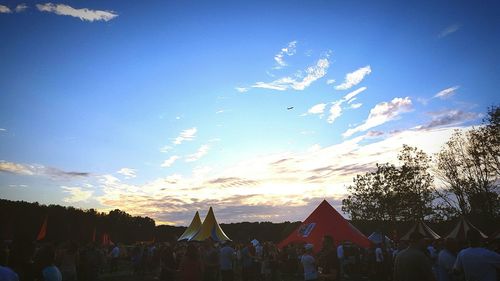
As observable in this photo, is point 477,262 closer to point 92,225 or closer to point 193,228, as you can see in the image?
point 193,228

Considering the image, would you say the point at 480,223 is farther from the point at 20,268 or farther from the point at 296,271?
the point at 20,268

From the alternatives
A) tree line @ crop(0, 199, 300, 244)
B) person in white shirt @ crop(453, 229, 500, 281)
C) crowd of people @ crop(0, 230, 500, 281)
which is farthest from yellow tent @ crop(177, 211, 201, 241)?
person in white shirt @ crop(453, 229, 500, 281)

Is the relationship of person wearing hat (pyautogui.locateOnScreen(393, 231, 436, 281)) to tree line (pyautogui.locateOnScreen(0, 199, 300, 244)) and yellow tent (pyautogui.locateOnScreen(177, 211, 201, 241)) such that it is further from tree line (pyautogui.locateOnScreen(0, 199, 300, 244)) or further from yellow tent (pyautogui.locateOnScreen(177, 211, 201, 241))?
tree line (pyautogui.locateOnScreen(0, 199, 300, 244))

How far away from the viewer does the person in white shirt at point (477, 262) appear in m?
5.25

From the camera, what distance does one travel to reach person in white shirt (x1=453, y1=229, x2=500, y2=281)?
525cm

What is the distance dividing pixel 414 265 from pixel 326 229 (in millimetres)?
11159

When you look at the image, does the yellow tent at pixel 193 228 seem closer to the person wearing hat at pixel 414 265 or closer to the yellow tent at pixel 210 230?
the yellow tent at pixel 210 230

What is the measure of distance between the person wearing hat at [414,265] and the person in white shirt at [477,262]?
0.56 m

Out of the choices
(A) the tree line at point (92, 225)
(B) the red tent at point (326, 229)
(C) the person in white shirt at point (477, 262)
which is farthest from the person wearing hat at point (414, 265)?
(A) the tree line at point (92, 225)

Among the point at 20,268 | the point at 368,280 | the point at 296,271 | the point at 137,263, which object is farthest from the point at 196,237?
the point at 20,268

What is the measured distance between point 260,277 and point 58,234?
49381 millimetres

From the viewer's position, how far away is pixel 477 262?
5.34 meters

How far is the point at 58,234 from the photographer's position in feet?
178

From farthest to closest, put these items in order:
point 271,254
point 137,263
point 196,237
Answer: point 196,237 < point 137,263 < point 271,254
